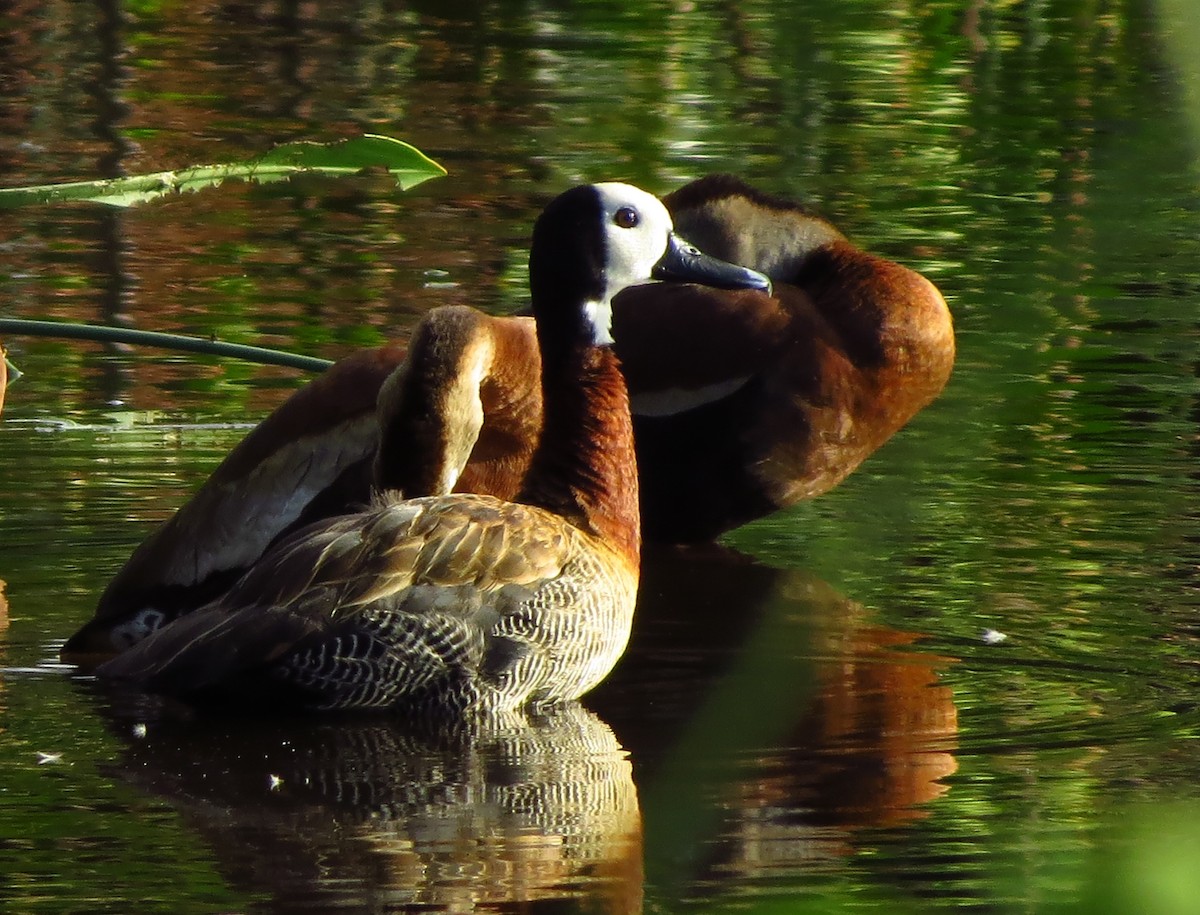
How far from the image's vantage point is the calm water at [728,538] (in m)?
2.98

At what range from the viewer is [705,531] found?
6.61m

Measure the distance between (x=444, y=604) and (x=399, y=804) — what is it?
2.15 feet

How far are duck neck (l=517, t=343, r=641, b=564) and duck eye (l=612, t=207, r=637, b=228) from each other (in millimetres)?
351

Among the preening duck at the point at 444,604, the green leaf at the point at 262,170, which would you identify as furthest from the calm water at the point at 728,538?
the green leaf at the point at 262,170

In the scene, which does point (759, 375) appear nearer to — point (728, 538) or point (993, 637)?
point (728, 538)

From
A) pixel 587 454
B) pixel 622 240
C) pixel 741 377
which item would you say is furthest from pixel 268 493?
pixel 741 377

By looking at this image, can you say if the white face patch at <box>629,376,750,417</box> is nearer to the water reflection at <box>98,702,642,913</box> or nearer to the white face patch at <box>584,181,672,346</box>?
the white face patch at <box>584,181,672,346</box>

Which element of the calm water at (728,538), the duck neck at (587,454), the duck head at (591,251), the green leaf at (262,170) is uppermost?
the green leaf at (262,170)

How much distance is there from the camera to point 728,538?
22.5ft

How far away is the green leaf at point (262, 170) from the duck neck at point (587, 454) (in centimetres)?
223

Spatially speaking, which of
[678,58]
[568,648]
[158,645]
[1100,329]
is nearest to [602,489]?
[568,648]

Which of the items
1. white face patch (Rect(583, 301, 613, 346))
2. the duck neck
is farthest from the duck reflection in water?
white face patch (Rect(583, 301, 613, 346))

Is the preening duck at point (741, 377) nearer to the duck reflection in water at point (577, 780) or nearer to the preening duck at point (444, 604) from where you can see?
the preening duck at point (444, 604)

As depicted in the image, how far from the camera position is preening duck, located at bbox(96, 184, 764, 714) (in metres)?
4.60
